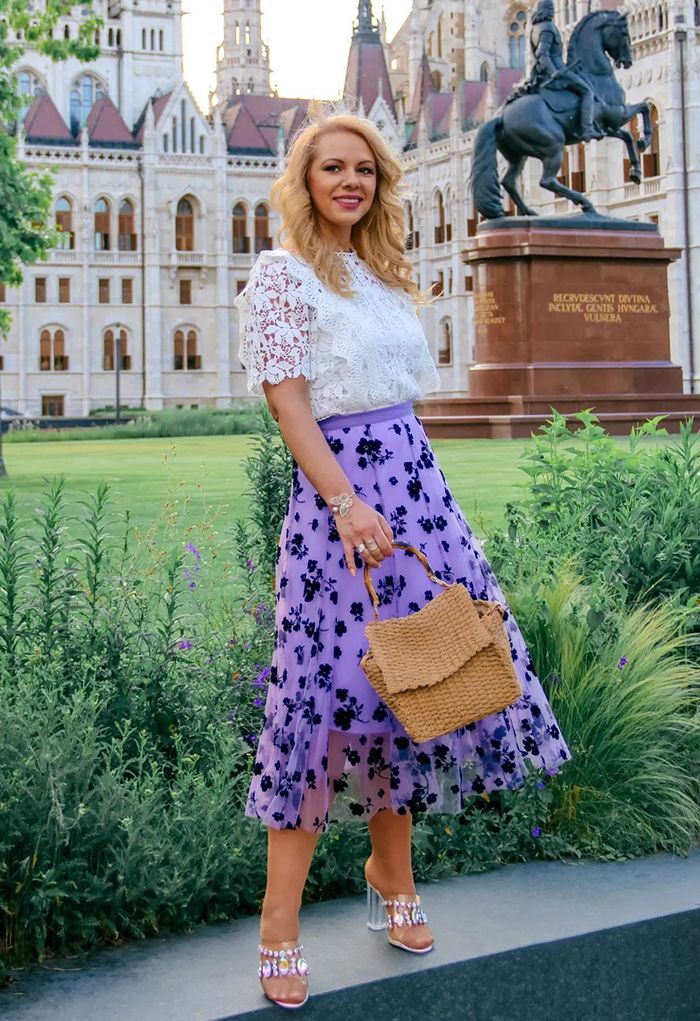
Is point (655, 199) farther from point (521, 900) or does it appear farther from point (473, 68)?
point (521, 900)

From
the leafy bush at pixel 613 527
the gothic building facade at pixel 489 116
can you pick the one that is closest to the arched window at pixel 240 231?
the gothic building facade at pixel 489 116

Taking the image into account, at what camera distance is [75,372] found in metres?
65.8

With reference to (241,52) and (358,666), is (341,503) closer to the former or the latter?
(358,666)

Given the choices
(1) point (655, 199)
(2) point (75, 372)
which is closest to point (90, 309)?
(2) point (75, 372)

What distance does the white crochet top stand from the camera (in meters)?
3.09

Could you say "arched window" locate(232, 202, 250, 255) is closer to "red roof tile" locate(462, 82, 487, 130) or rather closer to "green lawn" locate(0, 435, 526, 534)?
"red roof tile" locate(462, 82, 487, 130)

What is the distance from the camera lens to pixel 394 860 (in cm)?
326

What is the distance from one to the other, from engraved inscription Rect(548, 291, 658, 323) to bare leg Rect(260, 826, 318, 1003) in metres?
17.9

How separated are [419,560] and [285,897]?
812 mm

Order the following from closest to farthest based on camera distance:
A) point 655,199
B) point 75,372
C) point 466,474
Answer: point 466,474, point 655,199, point 75,372

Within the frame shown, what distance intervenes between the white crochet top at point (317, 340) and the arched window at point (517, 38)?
71.4 meters

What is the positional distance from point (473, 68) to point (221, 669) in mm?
68399

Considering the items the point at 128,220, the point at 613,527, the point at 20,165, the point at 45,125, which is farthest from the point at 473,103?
the point at 613,527

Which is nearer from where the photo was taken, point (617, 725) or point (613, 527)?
point (617, 725)
